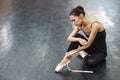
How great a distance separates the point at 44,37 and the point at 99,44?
3.76 ft

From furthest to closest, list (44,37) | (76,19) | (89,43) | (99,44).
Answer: (44,37)
(99,44)
(89,43)
(76,19)

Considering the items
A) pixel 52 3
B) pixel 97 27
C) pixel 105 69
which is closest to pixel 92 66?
pixel 105 69

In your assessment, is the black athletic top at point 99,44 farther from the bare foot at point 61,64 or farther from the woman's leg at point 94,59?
the bare foot at point 61,64

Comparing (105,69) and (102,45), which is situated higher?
(102,45)

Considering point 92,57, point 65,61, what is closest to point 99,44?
point 92,57

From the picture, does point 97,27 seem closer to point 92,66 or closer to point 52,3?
point 92,66

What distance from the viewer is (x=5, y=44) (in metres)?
4.13

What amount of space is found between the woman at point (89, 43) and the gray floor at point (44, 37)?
0.11 metres

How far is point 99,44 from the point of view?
343cm

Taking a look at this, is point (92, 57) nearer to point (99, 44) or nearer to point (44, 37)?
point (99, 44)

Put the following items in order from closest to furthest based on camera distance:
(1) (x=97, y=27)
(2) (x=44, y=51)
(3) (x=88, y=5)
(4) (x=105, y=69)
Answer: (1) (x=97, y=27), (4) (x=105, y=69), (2) (x=44, y=51), (3) (x=88, y=5)

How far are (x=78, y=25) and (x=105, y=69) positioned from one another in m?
0.71

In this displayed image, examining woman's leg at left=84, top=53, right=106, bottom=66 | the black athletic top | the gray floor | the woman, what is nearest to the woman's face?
the woman

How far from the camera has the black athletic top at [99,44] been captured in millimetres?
3341
